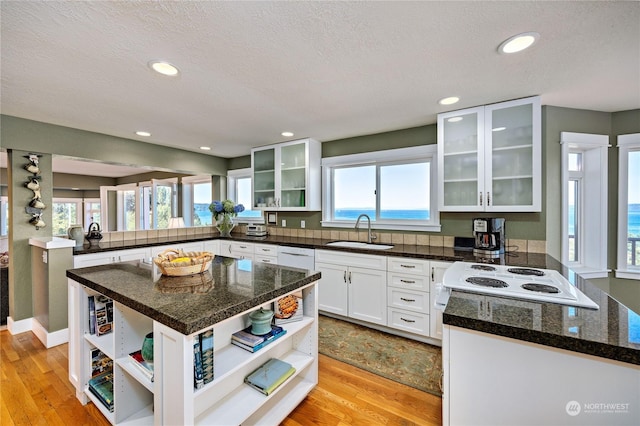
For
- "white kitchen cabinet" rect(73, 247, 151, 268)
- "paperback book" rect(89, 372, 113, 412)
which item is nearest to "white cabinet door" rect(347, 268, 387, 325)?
"paperback book" rect(89, 372, 113, 412)

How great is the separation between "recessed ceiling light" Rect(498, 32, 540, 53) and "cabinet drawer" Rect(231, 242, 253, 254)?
3419 mm

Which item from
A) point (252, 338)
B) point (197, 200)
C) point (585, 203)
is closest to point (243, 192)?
point (197, 200)

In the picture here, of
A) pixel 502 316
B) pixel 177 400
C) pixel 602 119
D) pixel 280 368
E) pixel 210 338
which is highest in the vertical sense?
pixel 602 119

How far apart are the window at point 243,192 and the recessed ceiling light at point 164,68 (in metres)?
2.89

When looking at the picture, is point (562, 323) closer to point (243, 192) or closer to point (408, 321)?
point (408, 321)

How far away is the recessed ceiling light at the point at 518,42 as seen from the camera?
1.49m

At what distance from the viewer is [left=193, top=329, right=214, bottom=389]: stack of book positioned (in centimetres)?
114

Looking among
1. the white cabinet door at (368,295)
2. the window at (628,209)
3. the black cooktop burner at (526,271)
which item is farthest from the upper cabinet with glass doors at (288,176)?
the window at (628,209)

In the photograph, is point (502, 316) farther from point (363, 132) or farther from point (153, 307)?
point (363, 132)

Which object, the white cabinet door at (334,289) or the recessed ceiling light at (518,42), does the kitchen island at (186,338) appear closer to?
the white cabinet door at (334,289)

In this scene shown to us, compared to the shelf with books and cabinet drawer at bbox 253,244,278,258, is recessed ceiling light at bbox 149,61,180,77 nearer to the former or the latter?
the shelf with books

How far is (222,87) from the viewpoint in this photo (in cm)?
212

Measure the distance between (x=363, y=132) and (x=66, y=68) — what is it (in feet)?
9.12

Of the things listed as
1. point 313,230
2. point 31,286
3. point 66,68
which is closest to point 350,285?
point 313,230
